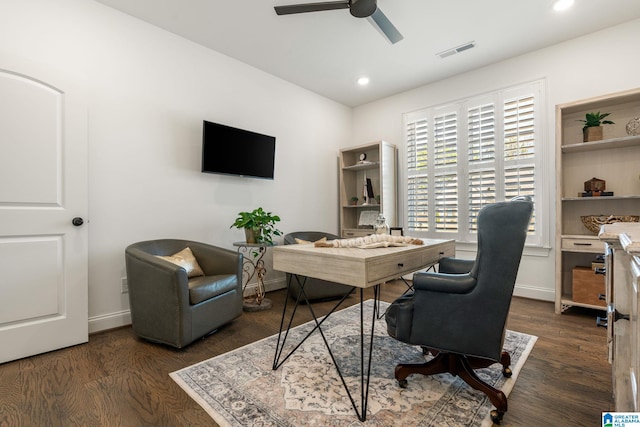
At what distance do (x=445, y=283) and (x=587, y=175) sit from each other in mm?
2912

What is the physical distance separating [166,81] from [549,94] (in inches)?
167

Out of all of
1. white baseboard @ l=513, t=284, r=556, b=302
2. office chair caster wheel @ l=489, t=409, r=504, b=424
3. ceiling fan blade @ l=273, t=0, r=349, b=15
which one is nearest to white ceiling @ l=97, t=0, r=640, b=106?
ceiling fan blade @ l=273, t=0, r=349, b=15

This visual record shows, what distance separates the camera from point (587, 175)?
3.26 metres

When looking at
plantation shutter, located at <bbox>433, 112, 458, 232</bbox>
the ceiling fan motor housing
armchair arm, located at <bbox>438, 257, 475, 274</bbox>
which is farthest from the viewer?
plantation shutter, located at <bbox>433, 112, 458, 232</bbox>

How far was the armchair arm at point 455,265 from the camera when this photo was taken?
2.09m

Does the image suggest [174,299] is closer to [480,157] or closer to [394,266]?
[394,266]

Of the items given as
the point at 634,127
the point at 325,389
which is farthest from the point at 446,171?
the point at 325,389

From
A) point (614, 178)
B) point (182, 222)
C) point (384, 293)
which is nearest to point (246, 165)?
point (182, 222)

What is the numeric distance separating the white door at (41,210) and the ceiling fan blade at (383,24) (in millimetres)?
2475

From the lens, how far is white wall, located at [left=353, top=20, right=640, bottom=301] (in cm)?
307

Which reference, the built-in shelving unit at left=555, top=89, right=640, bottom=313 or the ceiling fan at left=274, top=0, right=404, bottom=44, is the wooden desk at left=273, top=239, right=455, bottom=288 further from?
the built-in shelving unit at left=555, top=89, right=640, bottom=313

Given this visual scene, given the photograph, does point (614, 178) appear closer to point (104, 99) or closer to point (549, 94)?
point (549, 94)

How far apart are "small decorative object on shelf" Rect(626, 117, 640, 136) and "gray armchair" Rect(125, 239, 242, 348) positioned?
3897 millimetres

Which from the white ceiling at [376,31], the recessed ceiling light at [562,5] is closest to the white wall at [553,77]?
the white ceiling at [376,31]
